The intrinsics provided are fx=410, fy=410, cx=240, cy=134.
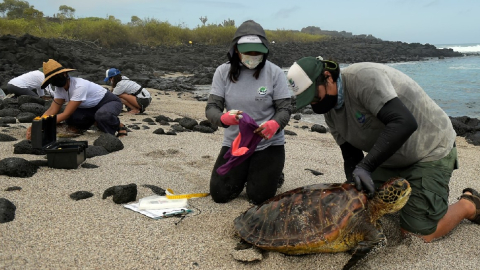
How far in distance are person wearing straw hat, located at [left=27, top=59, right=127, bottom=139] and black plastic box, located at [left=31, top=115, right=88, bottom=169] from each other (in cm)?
62

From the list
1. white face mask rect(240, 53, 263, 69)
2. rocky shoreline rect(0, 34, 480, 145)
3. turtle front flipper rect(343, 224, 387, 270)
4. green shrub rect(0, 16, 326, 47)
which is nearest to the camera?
turtle front flipper rect(343, 224, 387, 270)

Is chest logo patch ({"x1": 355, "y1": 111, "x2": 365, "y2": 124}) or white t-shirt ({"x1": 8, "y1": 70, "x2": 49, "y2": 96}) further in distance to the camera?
white t-shirt ({"x1": 8, "y1": 70, "x2": 49, "y2": 96})

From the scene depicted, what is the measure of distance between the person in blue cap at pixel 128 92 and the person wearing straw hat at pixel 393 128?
211 inches

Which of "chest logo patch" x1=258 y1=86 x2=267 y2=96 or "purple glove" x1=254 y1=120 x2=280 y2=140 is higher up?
"chest logo patch" x1=258 y1=86 x2=267 y2=96

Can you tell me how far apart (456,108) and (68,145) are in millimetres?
10605

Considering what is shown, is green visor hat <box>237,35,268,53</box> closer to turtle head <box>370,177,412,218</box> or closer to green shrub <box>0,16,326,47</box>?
turtle head <box>370,177,412,218</box>

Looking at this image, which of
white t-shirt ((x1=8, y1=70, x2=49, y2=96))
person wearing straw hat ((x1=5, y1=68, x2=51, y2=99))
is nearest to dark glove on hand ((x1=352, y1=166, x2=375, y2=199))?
person wearing straw hat ((x1=5, y1=68, x2=51, y2=99))

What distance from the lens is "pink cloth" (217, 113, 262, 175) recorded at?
296 cm

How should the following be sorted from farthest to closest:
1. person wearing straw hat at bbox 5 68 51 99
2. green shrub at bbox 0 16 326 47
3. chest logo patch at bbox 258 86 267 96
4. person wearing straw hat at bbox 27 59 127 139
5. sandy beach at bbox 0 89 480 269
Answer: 1. green shrub at bbox 0 16 326 47
2. person wearing straw hat at bbox 5 68 51 99
3. person wearing straw hat at bbox 27 59 127 139
4. chest logo patch at bbox 258 86 267 96
5. sandy beach at bbox 0 89 480 269

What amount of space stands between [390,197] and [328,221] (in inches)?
15.9

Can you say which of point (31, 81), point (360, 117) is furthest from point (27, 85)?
point (360, 117)

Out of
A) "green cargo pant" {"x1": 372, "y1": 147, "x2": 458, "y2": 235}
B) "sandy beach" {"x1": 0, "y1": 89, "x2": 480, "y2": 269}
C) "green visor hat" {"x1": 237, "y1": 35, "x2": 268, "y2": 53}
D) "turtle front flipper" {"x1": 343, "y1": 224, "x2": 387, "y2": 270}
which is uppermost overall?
"green visor hat" {"x1": 237, "y1": 35, "x2": 268, "y2": 53}

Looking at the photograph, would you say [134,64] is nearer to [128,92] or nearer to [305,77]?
[128,92]

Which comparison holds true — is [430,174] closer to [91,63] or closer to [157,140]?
[157,140]
